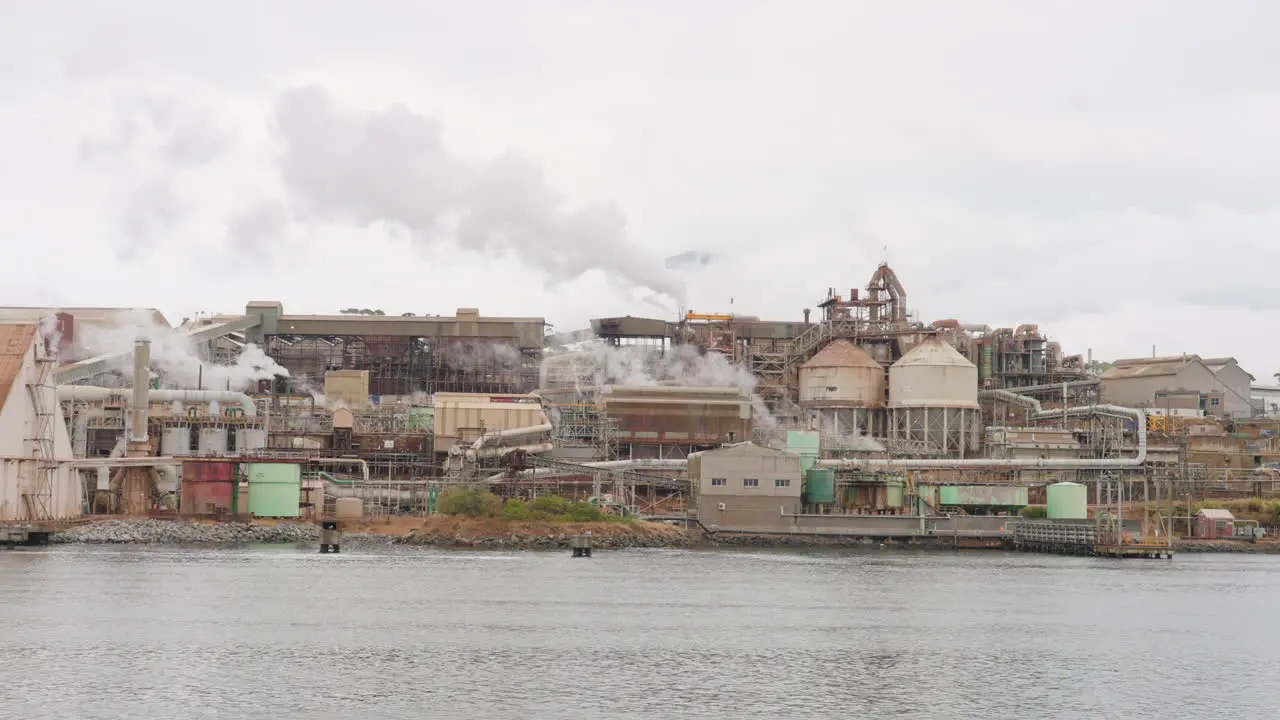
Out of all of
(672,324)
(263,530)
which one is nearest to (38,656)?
(263,530)

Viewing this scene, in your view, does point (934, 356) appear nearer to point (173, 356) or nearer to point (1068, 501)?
point (1068, 501)

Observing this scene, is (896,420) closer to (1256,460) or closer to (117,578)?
(1256,460)

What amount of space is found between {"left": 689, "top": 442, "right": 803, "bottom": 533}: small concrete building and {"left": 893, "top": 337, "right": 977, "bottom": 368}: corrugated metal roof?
97.7 feet

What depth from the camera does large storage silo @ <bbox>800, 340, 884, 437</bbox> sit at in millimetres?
138125

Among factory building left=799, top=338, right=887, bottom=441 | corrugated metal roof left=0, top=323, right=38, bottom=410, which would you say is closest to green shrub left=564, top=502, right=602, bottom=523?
corrugated metal roof left=0, top=323, right=38, bottom=410

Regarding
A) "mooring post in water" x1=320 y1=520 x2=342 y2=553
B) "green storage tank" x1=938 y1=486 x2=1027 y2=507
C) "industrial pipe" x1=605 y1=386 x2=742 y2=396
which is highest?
"industrial pipe" x1=605 y1=386 x2=742 y2=396

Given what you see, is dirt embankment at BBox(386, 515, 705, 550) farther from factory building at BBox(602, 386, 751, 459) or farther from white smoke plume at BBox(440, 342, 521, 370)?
white smoke plume at BBox(440, 342, 521, 370)

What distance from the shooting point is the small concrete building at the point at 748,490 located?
107875 mm

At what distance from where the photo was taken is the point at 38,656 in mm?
46375

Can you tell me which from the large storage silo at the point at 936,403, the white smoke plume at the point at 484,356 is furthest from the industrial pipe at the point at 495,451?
the large storage silo at the point at 936,403

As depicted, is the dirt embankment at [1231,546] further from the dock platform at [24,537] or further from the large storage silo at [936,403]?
the dock platform at [24,537]

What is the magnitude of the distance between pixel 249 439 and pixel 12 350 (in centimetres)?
2173

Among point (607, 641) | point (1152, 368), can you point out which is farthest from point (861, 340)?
point (607, 641)

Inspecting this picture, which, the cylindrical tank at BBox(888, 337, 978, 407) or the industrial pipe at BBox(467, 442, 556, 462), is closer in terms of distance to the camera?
the industrial pipe at BBox(467, 442, 556, 462)
